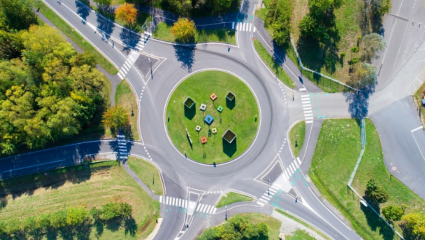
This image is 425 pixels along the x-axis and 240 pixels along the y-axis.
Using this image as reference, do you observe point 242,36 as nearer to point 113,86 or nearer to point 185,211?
point 113,86

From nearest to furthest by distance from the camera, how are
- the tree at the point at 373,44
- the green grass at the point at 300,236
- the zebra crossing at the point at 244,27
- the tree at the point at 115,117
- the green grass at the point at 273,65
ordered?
the tree at the point at 373,44
the tree at the point at 115,117
the green grass at the point at 300,236
the green grass at the point at 273,65
the zebra crossing at the point at 244,27

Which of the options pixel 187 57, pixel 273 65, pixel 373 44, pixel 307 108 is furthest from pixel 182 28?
pixel 373 44

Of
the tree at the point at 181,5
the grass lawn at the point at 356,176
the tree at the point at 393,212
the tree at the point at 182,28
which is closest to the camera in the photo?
the tree at the point at 393,212

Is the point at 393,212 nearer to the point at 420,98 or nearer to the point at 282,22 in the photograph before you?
the point at 420,98

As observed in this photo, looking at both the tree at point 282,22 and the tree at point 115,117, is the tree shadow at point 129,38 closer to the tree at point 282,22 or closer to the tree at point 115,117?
the tree at point 115,117

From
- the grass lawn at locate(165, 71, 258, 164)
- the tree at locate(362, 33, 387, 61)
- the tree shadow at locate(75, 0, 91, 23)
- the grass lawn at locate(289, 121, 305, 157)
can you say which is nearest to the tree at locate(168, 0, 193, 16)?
the grass lawn at locate(165, 71, 258, 164)

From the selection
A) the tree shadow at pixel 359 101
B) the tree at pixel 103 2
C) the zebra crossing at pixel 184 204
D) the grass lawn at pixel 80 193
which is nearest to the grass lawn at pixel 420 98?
the tree shadow at pixel 359 101

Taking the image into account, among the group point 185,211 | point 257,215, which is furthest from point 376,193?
point 185,211
